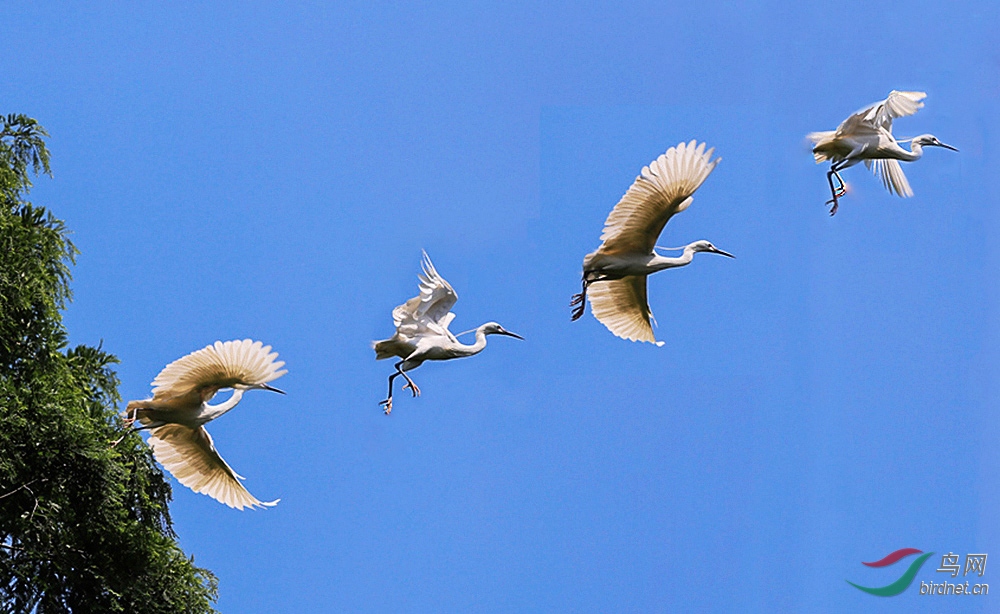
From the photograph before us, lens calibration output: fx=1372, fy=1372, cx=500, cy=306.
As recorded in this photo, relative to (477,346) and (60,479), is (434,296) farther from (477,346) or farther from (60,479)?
(60,479)

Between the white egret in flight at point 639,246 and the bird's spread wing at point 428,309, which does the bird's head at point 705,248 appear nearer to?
the white egret in flight at point 639,246

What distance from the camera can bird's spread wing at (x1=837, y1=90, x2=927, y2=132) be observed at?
41.5 feet

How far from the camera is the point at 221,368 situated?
11.8 m

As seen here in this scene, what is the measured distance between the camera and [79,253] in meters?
16.2

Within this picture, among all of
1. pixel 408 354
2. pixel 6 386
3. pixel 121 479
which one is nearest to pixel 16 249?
pixel 6 386

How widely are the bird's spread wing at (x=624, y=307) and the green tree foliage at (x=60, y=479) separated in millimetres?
5156

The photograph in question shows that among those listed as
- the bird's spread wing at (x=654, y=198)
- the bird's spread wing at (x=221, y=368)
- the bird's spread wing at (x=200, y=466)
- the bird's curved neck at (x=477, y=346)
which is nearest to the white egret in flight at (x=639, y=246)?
the bird's spread wing at (x=654, y=198)

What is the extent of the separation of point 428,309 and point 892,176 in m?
5.24

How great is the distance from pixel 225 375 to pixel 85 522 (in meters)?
3.34

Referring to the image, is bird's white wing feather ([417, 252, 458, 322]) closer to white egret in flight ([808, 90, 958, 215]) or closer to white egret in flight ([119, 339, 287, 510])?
white egret in flight ([119, 339, 287, 510])

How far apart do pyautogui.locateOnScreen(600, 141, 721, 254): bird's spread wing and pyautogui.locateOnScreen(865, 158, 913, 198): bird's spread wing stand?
2872 mm

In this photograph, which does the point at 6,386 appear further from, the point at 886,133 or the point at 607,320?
the point at 886,133

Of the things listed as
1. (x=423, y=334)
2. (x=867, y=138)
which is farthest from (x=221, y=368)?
(x=867, y=138)

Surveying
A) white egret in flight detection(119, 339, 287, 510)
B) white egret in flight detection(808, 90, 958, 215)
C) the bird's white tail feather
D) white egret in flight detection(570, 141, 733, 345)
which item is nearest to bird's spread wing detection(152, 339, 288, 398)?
white egret in flight detection(119, 339, 287, 510)
